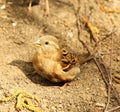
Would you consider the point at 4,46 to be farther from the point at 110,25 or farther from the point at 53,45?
the point at 110,25

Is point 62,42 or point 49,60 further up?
point 49,60

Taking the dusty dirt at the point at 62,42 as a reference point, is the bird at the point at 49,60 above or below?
above

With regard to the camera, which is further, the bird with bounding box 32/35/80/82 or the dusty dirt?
the bird with bounding box 32/35/80/82

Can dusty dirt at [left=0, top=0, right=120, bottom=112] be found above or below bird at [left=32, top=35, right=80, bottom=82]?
below

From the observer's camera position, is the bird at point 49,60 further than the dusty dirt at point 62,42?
Yes
